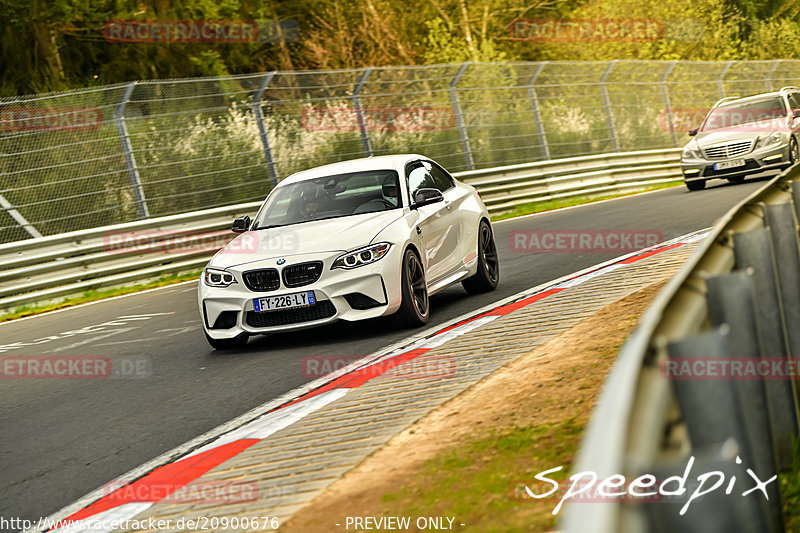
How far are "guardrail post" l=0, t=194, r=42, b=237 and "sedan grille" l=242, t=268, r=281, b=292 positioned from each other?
8.86 m

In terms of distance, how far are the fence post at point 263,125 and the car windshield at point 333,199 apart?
9.12m

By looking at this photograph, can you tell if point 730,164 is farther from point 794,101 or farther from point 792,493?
point 792,493

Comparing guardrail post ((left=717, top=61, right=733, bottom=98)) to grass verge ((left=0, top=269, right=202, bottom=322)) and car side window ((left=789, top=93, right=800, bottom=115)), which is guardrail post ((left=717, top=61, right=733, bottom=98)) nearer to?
car side window ((left=789, top=93, right=800, bottom=115))

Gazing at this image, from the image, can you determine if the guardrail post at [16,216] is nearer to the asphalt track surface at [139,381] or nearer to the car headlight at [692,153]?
the asphalt track surface at [139,381]

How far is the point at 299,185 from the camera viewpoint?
1040 cm

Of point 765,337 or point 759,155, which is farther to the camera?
point 759,155

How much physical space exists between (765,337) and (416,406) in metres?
2.48

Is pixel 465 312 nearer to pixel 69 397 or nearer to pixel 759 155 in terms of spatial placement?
pixel 69 397

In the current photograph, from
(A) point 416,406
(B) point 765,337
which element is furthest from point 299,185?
(B) point 765,337

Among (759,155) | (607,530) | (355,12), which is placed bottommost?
(759,155)

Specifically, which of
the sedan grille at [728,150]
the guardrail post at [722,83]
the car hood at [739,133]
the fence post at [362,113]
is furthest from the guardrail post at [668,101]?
the fence post at [362,113]

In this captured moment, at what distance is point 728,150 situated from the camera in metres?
21.6

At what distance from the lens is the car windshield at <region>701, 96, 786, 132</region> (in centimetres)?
2241

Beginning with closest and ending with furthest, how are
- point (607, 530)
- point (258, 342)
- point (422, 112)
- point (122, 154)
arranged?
point (607, 530)
point (258, 342)
point (122, 154)
point (422, 112)
